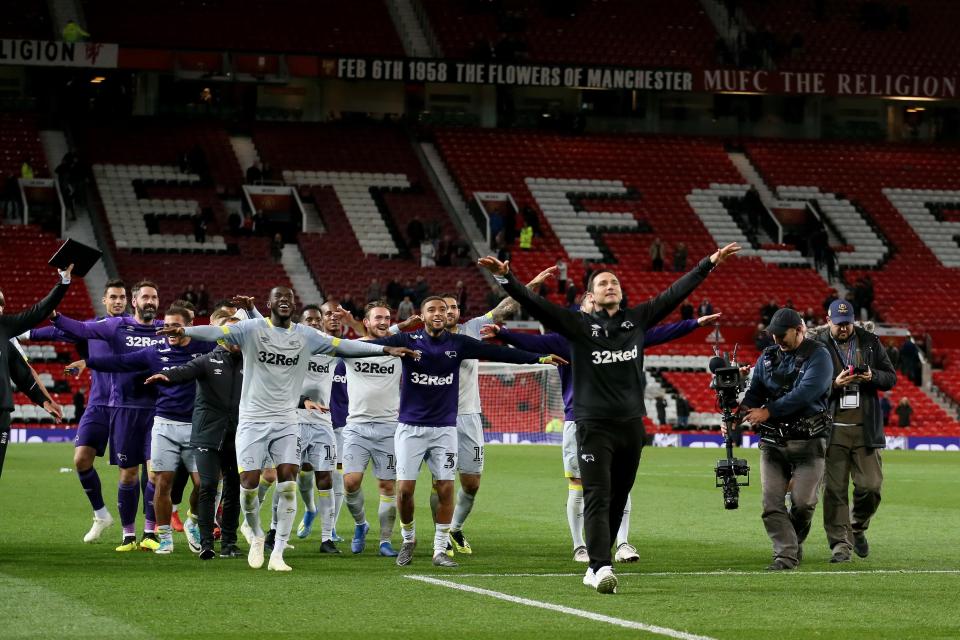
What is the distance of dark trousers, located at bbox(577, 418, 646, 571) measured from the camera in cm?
1141

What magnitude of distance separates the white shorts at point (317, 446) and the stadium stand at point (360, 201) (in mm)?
29547

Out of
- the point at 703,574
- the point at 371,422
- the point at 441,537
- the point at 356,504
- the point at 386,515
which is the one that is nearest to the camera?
the point at 703,574

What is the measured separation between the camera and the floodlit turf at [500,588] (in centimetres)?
959

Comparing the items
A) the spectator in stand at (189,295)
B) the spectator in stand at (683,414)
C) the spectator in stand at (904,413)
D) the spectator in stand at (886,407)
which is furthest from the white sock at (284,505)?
the spectator in stand at (904,413)

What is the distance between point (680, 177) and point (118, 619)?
47.0 m

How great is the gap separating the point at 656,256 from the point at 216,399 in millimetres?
36485

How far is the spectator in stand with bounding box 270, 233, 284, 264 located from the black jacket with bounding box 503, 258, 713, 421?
118ft

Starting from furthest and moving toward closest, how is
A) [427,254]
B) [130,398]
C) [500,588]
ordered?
1. [427,254]
2. [130,398]
3. [500,588]

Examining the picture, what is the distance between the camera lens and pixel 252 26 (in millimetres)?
54250

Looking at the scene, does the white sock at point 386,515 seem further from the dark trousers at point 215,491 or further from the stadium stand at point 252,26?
the stadium stand at point 252,26

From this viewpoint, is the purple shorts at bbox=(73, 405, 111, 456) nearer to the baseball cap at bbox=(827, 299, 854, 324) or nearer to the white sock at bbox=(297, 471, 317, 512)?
the white sock at bbox=(297, 471, 317, 512)

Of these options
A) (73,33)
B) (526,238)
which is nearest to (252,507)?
(526,238)

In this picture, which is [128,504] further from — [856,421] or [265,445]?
[856,421]

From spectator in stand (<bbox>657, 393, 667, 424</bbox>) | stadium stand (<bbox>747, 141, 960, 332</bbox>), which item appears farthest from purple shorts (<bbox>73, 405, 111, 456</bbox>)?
stadium stand (<bbox>747, 141, 960, 332</bbox>)
